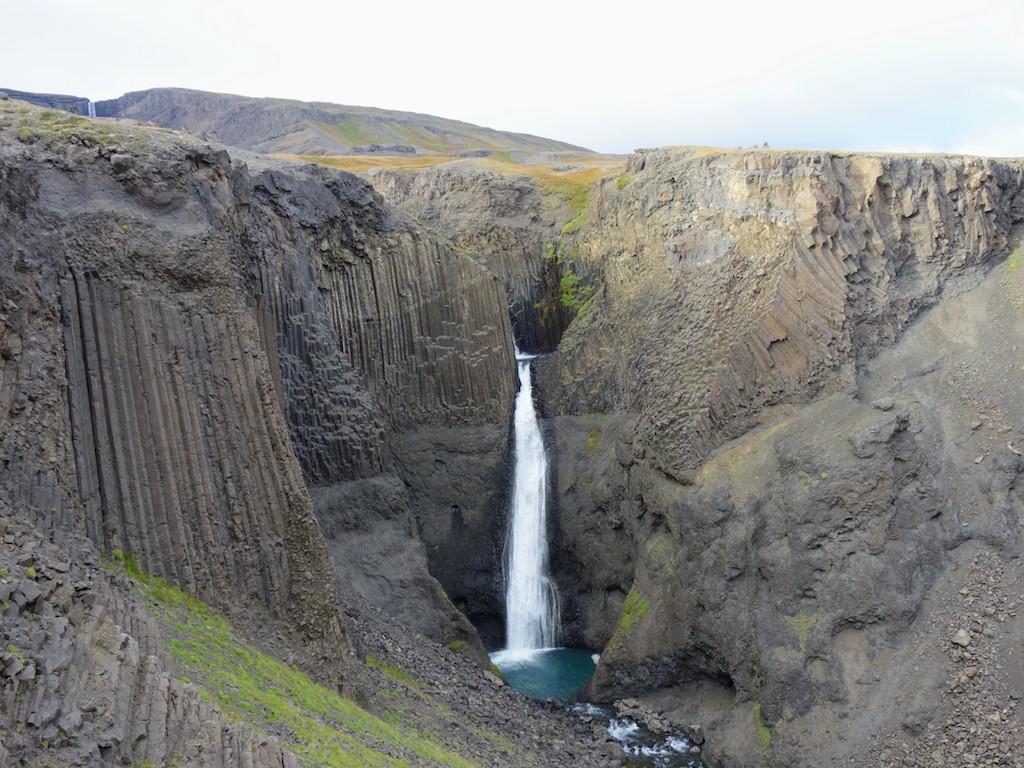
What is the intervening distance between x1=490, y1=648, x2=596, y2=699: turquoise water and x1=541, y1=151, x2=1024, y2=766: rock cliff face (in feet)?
3.32

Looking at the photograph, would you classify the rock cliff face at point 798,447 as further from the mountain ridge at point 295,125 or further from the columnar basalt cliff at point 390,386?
the mountain ridge at point 295,125

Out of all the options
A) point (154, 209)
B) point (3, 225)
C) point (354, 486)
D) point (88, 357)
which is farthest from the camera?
point (354, 486)

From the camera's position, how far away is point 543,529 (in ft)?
92.9

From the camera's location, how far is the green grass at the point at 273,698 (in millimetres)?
11930

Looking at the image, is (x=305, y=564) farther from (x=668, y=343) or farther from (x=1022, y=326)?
(x=1022, y=326)

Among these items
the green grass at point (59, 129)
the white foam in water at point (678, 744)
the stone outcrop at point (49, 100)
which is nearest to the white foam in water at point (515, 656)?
the white foam in water at point (678, 744)

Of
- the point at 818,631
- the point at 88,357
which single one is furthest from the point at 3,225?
the point at 818,631

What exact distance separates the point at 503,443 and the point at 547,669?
7120 mm

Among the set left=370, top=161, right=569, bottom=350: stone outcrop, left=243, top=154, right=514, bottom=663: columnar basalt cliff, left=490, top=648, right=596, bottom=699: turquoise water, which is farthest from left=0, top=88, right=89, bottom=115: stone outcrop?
left=490, top=648, right=596, bottom=699: turquoise water

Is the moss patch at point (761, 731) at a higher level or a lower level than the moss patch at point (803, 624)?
lower

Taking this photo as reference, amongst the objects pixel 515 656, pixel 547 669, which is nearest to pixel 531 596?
pixel 515 656

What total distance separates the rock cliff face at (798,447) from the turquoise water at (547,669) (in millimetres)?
1011

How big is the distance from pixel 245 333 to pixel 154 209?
8.94 feet

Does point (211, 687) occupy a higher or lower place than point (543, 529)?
higher
